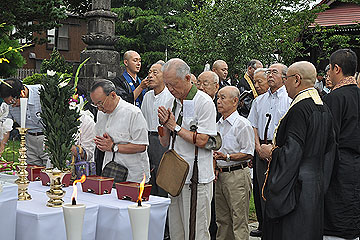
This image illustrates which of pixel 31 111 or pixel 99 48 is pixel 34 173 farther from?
pixel 99 48

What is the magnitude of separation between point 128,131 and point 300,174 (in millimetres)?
1597

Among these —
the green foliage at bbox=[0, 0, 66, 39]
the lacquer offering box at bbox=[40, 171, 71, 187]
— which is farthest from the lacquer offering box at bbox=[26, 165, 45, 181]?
the green foliage at bbox=[0, 0, 66, 39]

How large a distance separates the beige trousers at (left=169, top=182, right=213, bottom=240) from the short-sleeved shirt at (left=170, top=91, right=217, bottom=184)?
11 cm

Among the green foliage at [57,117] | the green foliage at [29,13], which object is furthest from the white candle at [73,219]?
the green foliage at [29,13]

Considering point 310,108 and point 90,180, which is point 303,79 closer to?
point 310,108

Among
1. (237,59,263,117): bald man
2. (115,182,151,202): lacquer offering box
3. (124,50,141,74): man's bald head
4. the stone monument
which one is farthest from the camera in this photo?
the stone monument

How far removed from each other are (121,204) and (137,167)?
1.16 meters

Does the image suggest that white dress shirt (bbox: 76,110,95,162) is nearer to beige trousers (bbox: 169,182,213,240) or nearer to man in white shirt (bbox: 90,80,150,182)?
man in white shirt (bbox: 90,80,150,182)

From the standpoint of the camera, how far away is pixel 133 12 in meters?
23.5

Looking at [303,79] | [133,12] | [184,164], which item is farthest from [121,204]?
[133,12]

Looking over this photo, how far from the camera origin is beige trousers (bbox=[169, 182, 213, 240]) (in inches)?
174

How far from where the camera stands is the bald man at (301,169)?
3.69 m

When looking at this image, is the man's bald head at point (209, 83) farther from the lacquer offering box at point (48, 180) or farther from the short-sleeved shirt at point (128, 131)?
the lacquer offering box at point (48, 180)

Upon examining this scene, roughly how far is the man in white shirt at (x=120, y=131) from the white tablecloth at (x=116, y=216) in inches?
28.6
